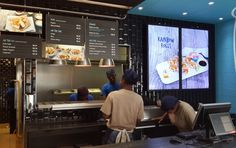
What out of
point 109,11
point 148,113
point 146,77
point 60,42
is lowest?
point 148,113

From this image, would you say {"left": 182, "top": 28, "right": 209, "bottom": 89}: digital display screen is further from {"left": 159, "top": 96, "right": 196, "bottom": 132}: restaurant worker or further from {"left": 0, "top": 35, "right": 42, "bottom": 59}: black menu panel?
{"left": 0, "top": 35, "right": 42, "bottom": 59}: black menu panel

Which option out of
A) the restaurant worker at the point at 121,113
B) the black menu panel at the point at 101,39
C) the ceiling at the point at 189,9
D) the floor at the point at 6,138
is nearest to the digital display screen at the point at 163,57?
→ the ceiling at the point at 189,9

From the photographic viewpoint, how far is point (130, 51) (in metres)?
5.06

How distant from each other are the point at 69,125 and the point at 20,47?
47.6 inches

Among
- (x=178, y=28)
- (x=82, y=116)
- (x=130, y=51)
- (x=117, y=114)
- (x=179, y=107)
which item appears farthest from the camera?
(x=178, y=28)

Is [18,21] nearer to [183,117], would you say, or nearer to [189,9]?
[183,117]

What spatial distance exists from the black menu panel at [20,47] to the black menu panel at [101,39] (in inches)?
27.4

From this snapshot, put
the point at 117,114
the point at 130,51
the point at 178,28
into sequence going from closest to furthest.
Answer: the point at 117,114 < the point at 130,51 < the point at 178,28

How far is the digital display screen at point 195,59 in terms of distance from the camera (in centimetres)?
563

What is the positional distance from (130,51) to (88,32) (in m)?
1.69

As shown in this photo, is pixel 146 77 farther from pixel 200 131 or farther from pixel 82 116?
pixel 200 131

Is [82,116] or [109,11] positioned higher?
[109,11]

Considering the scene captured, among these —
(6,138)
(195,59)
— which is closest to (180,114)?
(195,59)

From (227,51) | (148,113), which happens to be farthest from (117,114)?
(227,51)
